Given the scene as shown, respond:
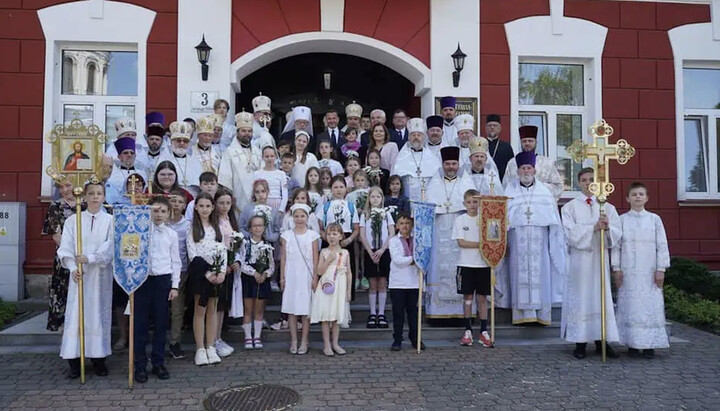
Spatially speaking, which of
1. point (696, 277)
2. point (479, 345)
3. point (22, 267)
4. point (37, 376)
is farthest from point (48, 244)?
point (696, 277)

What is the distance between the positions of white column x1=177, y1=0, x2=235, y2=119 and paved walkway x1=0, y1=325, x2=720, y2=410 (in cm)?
459

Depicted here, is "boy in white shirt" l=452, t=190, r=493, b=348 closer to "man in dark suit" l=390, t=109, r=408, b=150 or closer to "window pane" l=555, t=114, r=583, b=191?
"man in dark suit" l=390, t=109, r=408, b=150

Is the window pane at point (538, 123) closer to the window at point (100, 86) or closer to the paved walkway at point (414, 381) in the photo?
the paved walkway at point (414, 381)

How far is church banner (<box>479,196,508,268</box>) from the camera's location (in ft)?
21.5

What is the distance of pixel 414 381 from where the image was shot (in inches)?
211

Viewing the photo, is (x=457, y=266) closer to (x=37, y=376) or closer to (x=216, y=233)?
(x=216, y=233)

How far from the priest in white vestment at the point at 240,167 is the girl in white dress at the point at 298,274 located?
1.53 meters

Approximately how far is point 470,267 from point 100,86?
21.7ft

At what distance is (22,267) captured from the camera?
8727 mm

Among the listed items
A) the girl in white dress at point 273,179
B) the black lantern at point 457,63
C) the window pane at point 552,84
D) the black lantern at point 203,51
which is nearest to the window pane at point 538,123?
the window pane at point 552,84

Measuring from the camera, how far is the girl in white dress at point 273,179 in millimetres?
7199

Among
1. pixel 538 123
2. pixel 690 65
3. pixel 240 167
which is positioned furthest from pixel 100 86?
pixel 690 65

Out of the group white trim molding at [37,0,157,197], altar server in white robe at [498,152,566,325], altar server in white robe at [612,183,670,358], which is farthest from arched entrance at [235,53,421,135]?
altar server in white robe at [612,183,670,358]

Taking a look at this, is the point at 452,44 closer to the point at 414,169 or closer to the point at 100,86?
the point at 414,169
